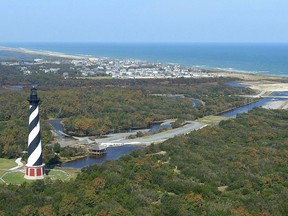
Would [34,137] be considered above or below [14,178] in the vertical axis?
above

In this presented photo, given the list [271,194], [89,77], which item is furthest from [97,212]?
[89,77]

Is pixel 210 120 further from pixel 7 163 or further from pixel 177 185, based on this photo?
pixel 177 185

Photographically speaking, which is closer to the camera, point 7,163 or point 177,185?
point 177,185

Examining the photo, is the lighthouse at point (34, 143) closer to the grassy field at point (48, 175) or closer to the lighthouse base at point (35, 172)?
the lighthouse base at point (35, 172)

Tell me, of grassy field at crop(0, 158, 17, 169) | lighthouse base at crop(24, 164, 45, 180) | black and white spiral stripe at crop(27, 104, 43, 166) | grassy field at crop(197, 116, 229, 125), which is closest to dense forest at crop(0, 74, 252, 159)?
grassy field at crop(0, 158, 17, 169)

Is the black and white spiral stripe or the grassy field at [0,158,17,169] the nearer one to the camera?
the black and white spiral stripe

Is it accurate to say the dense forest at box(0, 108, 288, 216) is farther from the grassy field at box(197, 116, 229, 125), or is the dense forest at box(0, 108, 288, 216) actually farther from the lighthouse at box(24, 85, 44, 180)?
the grassy field at box(197, 116, 229, 125)

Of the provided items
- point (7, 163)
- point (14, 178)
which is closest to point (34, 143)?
point (14, 178)
